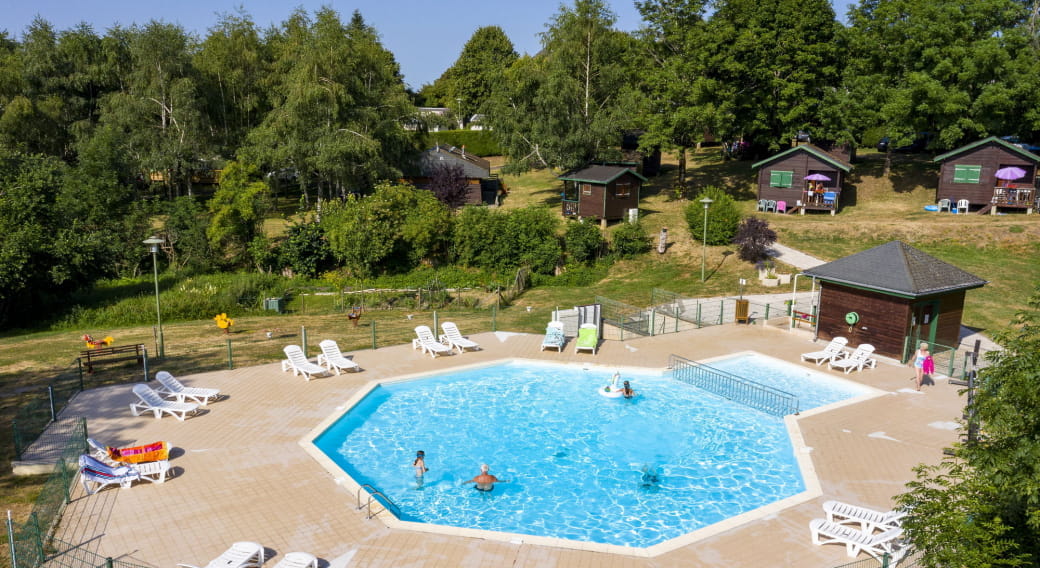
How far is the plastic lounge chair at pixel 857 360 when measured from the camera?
73.5 ft

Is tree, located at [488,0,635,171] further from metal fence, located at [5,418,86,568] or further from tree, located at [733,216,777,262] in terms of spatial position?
metal fence, located at [5,418,86,568]

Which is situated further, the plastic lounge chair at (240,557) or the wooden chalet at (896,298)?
the wooden chalet at (896,298)

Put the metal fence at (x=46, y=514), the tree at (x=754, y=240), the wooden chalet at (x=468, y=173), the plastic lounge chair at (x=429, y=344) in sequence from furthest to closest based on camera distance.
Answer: the wooden chalet at (x=468, y=173)
the tree at (x=754, y=240)
the plastic lounge chair at (x=429, y=344)
the metal fence at (x=46, y=514)

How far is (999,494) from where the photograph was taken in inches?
332

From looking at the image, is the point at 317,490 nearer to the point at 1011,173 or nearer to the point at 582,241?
the point at 582,241

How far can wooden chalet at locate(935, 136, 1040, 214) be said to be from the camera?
37.2 m

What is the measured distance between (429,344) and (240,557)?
13.2m

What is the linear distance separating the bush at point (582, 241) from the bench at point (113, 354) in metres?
22.0

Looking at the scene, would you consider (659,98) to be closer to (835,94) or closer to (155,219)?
(835,94)

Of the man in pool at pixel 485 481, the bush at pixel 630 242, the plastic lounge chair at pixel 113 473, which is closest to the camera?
the plastic lounge chair at pixel 113 473

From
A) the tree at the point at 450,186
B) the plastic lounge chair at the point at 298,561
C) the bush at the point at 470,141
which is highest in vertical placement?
the bush at the point at 470,141

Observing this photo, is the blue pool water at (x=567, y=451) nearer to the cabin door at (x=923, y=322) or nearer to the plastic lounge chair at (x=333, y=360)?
the plastic lounge chair at (x=333, y=360)

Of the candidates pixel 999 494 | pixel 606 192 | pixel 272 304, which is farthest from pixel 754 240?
pixel 999 494

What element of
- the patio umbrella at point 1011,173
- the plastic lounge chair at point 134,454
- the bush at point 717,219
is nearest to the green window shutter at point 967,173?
the patio umbrella at point 1011,173
